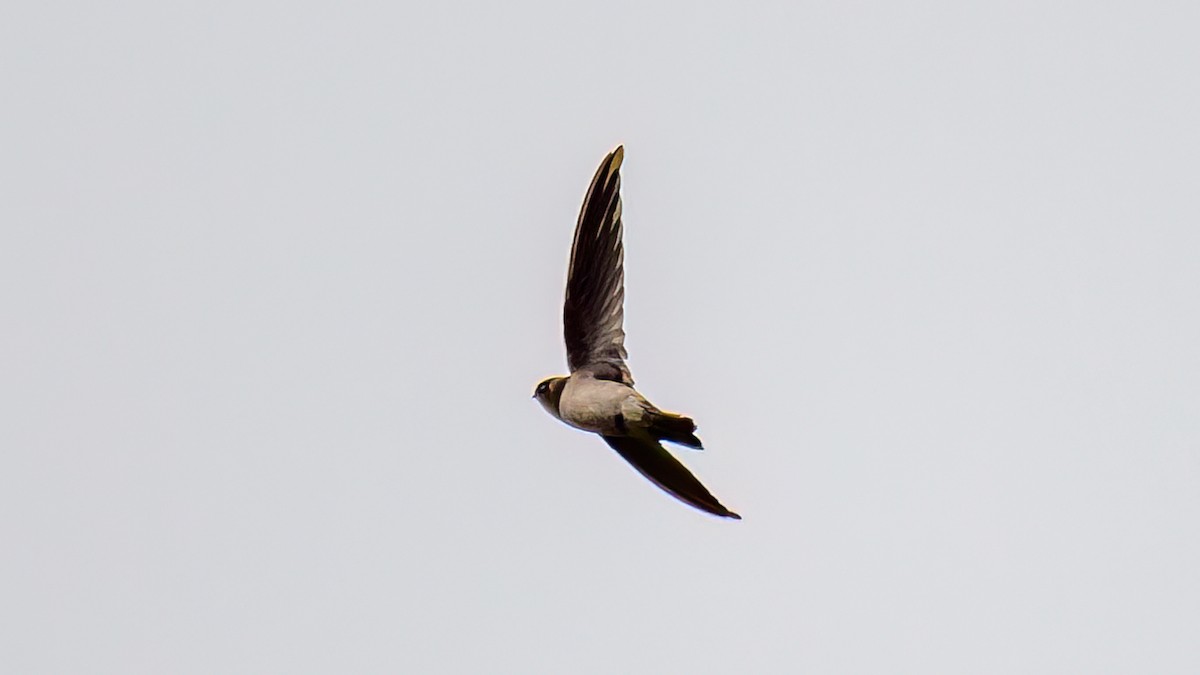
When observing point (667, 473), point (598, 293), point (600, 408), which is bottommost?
point (667, 473)

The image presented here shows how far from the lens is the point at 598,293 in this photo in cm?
1414

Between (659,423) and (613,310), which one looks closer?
(659,423)

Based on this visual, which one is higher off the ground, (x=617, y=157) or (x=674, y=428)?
(x=617, y=157)

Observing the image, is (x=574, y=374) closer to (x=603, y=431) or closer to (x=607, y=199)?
(x=603, y=431)

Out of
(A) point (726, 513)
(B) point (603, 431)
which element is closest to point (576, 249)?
(B) point (603, 431)

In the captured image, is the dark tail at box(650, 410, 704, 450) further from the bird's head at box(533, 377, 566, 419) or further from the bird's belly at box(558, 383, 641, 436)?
the bird's head at box(533, 377, 566, 419)

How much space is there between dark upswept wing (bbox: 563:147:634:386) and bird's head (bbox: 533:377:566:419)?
0.20 metres

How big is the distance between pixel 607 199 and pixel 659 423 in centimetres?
188

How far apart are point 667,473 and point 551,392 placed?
3.72 ft

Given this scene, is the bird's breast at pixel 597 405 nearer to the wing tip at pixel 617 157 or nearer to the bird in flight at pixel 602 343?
the bird in flight at pixel 602 343

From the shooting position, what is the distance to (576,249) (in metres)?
14.0

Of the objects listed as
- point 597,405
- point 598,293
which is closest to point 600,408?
point 597,405

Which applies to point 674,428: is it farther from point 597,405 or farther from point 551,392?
point 551,392

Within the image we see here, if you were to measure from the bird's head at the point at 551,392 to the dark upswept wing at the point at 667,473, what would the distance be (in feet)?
1.65
